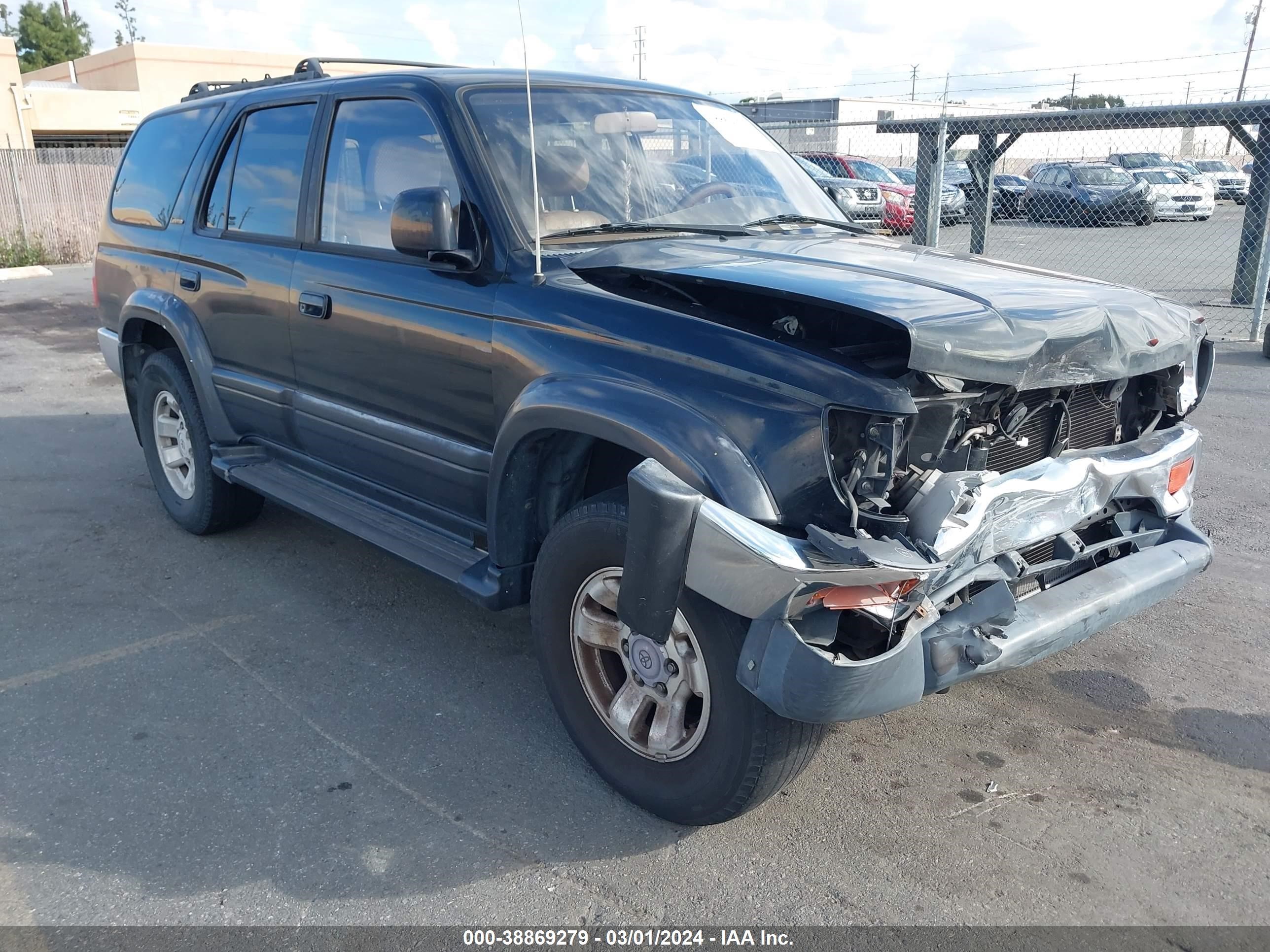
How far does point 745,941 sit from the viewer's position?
2.60m

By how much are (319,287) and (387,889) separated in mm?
2346

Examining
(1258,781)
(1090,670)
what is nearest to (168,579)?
(1090,670)

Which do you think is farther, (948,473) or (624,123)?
(624,123)

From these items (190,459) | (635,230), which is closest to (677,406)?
(635,230)

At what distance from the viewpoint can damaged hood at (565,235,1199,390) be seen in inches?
104

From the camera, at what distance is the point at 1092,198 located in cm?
1875

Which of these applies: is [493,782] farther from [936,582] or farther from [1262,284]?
[1262,284]

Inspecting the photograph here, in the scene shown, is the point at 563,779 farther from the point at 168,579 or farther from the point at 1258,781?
the point at 168,579

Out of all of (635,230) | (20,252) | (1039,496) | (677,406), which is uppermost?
(635,230)

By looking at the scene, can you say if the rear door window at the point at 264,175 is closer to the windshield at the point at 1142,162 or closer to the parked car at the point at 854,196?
the parked car at the point at 854,196

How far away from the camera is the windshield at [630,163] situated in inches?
143

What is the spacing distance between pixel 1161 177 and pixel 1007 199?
18.2 ft

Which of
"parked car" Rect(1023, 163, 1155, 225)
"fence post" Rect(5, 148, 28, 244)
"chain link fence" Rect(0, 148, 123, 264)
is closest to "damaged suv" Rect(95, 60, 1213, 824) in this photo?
"parked car" Rect(1023, 163, 1155, 225)

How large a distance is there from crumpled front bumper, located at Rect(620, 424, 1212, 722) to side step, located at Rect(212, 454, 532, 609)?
82 cm
